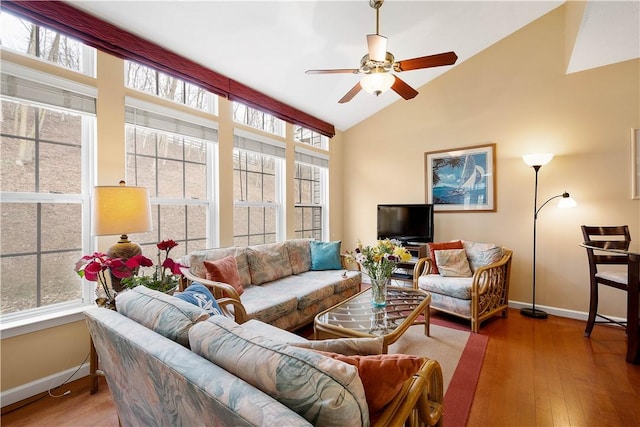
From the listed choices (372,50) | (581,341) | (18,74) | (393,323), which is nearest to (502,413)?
(393,323)

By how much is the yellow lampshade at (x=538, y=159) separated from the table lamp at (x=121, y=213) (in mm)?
3951

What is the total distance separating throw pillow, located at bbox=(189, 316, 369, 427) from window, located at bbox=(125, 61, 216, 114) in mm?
2651

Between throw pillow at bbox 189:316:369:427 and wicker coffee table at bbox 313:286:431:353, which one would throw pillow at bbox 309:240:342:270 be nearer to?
wicker coffee table at bbox 313:286:431:353

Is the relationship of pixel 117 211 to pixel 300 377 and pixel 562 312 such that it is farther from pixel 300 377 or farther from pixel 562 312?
pixel 562 312

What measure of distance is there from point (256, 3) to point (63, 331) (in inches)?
117

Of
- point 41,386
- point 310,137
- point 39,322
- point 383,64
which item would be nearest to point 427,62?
point 383,64

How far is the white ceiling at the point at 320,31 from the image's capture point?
2354 millimetres

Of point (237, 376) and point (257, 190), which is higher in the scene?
point (257, 190)

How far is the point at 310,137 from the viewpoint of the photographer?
472 centimetres

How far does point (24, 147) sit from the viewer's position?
203 centimetres

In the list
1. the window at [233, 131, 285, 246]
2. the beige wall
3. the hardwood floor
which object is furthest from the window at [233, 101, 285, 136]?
the hardwood floor

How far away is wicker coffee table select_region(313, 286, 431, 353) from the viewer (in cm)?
196

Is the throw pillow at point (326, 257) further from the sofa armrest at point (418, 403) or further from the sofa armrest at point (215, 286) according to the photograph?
the sofa armrest at point (418, 403)

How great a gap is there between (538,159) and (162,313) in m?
3.94
